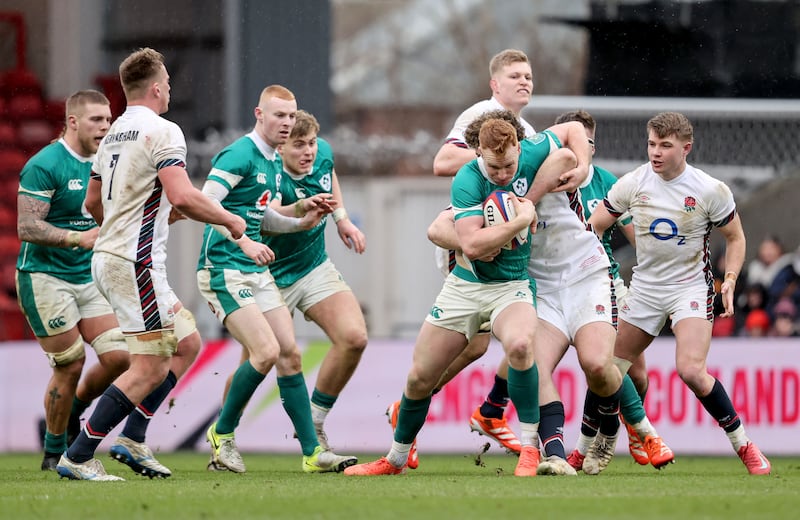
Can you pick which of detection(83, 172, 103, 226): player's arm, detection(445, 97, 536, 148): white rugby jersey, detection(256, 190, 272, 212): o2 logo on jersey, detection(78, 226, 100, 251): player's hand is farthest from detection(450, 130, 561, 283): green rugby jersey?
detection(78, 226, 100, 251): player's hand

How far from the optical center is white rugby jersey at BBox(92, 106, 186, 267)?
7824mm

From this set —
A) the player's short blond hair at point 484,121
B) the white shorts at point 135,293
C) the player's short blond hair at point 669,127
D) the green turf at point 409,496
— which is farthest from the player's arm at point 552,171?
the white shorts at point 135,293

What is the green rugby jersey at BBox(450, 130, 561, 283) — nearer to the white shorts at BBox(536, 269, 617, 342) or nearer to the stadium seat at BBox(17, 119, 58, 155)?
the white shorts at BBox(536, 269, 617, 342)

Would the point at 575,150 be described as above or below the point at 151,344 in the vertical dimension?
above

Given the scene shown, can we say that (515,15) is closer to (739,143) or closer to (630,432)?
(739,143)

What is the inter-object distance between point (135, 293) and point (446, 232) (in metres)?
1.80

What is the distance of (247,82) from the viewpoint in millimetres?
18750

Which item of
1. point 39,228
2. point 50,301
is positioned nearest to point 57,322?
point 50,301

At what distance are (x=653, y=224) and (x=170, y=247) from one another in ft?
35.1

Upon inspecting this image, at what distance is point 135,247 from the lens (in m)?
7.92

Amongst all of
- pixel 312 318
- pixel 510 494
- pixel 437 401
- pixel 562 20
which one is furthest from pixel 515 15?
pixel 510 494

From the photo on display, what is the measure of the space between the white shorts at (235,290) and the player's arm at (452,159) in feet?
4.40

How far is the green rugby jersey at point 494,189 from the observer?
795cm

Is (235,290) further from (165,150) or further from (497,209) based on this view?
(497,209)
